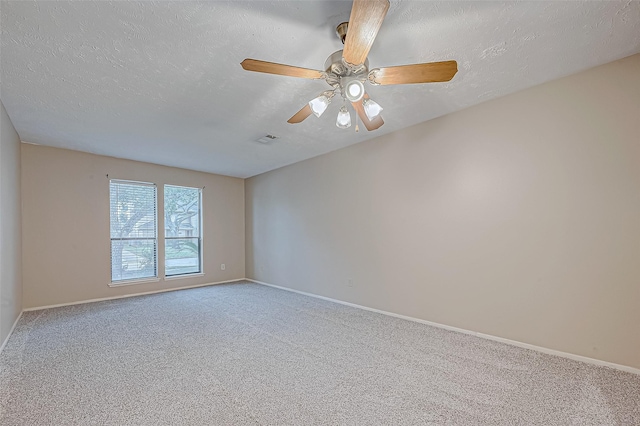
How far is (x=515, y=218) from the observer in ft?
8.96

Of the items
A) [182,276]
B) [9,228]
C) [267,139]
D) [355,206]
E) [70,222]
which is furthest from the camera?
[182,276]

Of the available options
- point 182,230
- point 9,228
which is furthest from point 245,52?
point 182,230

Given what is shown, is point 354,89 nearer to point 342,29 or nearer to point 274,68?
point 342,29

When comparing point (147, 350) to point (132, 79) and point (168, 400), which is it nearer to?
point (168, 400)

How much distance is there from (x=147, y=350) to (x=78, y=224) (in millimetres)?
2974

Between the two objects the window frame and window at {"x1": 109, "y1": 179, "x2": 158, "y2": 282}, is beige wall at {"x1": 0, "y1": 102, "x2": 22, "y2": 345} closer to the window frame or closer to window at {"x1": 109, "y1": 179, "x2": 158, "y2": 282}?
window at {"x1": 109, "y1": 179, "x2": 158, "y2": 282}

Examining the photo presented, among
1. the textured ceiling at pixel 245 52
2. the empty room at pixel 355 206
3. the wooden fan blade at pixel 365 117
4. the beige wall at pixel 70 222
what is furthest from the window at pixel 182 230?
the wooden fan blade at pixel 365 117

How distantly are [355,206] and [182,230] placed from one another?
357 centimetres

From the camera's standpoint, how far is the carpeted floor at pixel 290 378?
1741 millimetres

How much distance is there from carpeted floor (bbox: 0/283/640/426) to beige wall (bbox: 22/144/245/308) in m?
0.99

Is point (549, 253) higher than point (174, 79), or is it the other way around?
point (174, 79)

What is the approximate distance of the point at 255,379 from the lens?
7.07 feet

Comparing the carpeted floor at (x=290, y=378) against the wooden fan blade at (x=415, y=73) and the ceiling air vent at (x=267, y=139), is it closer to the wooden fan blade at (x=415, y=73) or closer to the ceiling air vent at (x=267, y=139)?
the wooden fan blade at (x=415, y=73)

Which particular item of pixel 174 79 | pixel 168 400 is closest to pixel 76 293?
pixel 168 400
